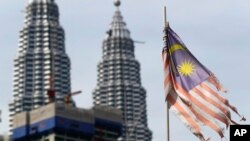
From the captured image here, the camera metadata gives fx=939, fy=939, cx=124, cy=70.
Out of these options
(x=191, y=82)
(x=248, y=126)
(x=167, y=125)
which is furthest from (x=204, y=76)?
(x=248, y=126)

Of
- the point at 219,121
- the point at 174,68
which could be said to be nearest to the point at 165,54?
the point at 174,68

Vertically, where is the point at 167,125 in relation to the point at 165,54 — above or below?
below

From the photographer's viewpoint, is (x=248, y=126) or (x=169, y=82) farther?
(x=169, y=82)

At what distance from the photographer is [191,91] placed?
44.8 m

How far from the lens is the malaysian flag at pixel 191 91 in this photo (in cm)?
4391

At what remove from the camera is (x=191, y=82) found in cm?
4494

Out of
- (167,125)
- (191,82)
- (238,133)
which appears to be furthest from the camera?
(191,82)

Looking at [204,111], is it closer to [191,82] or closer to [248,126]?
[191,82]

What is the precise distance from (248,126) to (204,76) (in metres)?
9.06

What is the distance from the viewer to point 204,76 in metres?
45.2

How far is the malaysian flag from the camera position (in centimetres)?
4391

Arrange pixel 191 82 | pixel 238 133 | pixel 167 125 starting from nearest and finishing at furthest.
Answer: pixel 238 133 → pixel 167 125 → pixel 191 82

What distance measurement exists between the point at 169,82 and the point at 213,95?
221 centimetres

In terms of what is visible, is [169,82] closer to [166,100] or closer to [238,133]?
[166,100]
